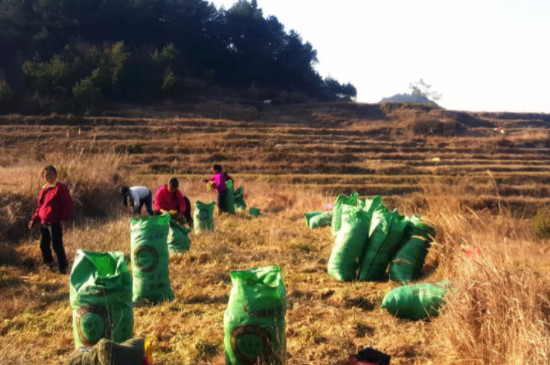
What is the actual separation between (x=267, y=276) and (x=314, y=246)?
14.0 ft

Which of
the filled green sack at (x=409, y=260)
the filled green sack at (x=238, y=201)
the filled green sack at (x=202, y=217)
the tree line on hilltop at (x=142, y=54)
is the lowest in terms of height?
the filled green sack at (x=238, y=201)

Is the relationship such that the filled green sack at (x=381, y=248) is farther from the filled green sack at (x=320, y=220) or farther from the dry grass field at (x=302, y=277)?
the filled green sack at (x=320, y=220)

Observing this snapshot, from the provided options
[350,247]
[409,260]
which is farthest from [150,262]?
[409,260]

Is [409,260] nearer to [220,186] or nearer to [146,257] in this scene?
[146,257]

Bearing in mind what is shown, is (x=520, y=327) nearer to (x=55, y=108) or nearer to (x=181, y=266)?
(x=181, y=266)

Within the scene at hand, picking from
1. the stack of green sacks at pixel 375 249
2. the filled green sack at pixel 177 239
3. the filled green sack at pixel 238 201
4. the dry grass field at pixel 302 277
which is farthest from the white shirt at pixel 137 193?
the stack of green sacks at pixel 375 249

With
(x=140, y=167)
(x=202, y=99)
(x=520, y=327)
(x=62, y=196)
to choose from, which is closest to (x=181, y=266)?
(x=62, y=196)

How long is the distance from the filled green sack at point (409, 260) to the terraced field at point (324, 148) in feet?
40.9

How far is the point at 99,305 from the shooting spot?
3.44 m

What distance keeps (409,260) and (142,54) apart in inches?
1514

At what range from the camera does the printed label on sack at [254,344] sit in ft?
10.3

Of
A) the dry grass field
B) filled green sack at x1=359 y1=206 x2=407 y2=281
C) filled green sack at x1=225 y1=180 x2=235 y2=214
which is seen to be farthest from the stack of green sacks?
filled green sack at x1=225 y1=180 x2=235 y2=214

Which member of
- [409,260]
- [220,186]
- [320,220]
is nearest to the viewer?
[409,260]

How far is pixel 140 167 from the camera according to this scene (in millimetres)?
23484
